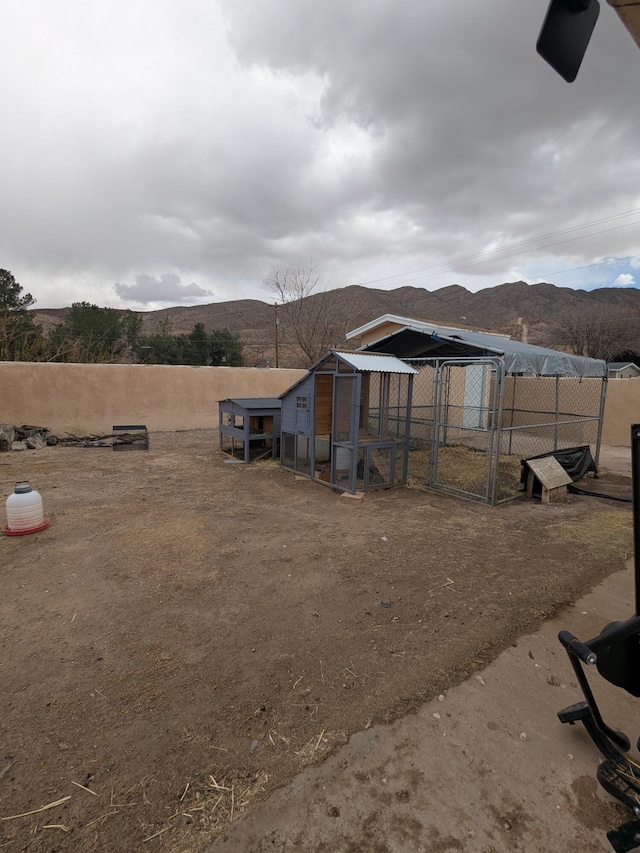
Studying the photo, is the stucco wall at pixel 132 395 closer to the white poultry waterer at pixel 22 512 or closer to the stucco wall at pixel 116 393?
the stucco wall at pixel 116 393

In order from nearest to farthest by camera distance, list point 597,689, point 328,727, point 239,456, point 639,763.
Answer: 1. point 639,763
2. point 328,727
3. point 597,689
4. point 239,456

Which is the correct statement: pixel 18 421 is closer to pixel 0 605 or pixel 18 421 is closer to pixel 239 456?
pixel 239 456

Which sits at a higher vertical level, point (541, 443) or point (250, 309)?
point (250, 309)

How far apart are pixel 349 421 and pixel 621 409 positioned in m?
9.59

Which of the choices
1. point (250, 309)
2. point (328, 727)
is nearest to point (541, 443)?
point (328, 727)

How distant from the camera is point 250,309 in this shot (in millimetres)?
62562

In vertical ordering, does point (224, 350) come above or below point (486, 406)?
above

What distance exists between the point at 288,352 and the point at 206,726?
3987 cm

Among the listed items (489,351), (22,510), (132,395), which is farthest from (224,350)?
(22,510)

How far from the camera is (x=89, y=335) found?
1781cm

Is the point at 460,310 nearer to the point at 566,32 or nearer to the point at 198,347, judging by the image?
the point at 198,347

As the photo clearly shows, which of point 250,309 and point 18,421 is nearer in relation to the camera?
point 18,421

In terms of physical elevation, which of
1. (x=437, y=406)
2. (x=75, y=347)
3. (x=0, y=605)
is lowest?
(x=0, y=605)

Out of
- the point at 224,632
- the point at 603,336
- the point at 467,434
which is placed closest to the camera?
the point at 224,632
